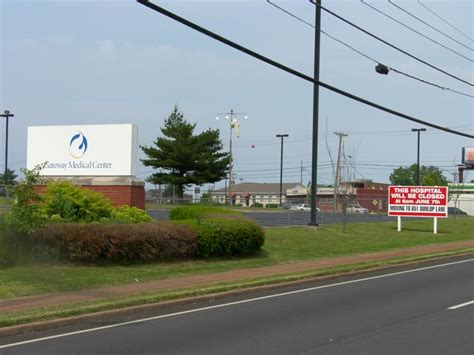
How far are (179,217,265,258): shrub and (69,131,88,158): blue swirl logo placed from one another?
9149mm

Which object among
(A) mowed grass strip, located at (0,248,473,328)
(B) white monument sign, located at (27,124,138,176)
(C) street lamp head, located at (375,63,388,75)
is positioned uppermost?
(C) street lamp head, located at (375,63,388,75)

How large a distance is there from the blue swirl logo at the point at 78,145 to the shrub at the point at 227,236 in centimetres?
915

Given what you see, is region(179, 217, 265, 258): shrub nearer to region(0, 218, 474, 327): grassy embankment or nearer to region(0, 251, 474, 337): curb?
region(0, 218, 474, 327): grassy embankment

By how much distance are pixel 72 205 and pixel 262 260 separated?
18.9 ft

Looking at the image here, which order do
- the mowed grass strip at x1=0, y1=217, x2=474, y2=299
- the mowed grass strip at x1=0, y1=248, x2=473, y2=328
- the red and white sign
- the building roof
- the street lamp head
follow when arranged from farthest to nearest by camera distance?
the building roof → the red and white sign → the street lamp head → the mowed grass strip at x1=0, y1=217, x2=474, y2=299 → the mowed grass strip at x1=0, y1=248, x2=473, y2=328

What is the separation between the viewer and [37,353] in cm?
768

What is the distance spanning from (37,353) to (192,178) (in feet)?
176

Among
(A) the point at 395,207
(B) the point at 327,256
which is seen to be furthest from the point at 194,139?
(B) the point at 327,256

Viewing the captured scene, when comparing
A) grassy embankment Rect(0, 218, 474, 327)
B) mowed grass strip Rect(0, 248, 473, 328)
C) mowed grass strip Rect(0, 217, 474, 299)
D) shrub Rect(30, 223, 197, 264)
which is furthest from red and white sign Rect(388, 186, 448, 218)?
shrub Rect(30, 223, 197, 264)

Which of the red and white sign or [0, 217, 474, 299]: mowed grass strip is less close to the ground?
the red and white sign

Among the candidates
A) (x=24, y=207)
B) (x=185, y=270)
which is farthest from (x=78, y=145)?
(x=185, y=270)

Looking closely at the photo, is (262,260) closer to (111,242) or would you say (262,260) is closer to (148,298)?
(111,242)

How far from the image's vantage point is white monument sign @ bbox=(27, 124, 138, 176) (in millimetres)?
24562

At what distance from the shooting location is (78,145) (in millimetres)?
25359
